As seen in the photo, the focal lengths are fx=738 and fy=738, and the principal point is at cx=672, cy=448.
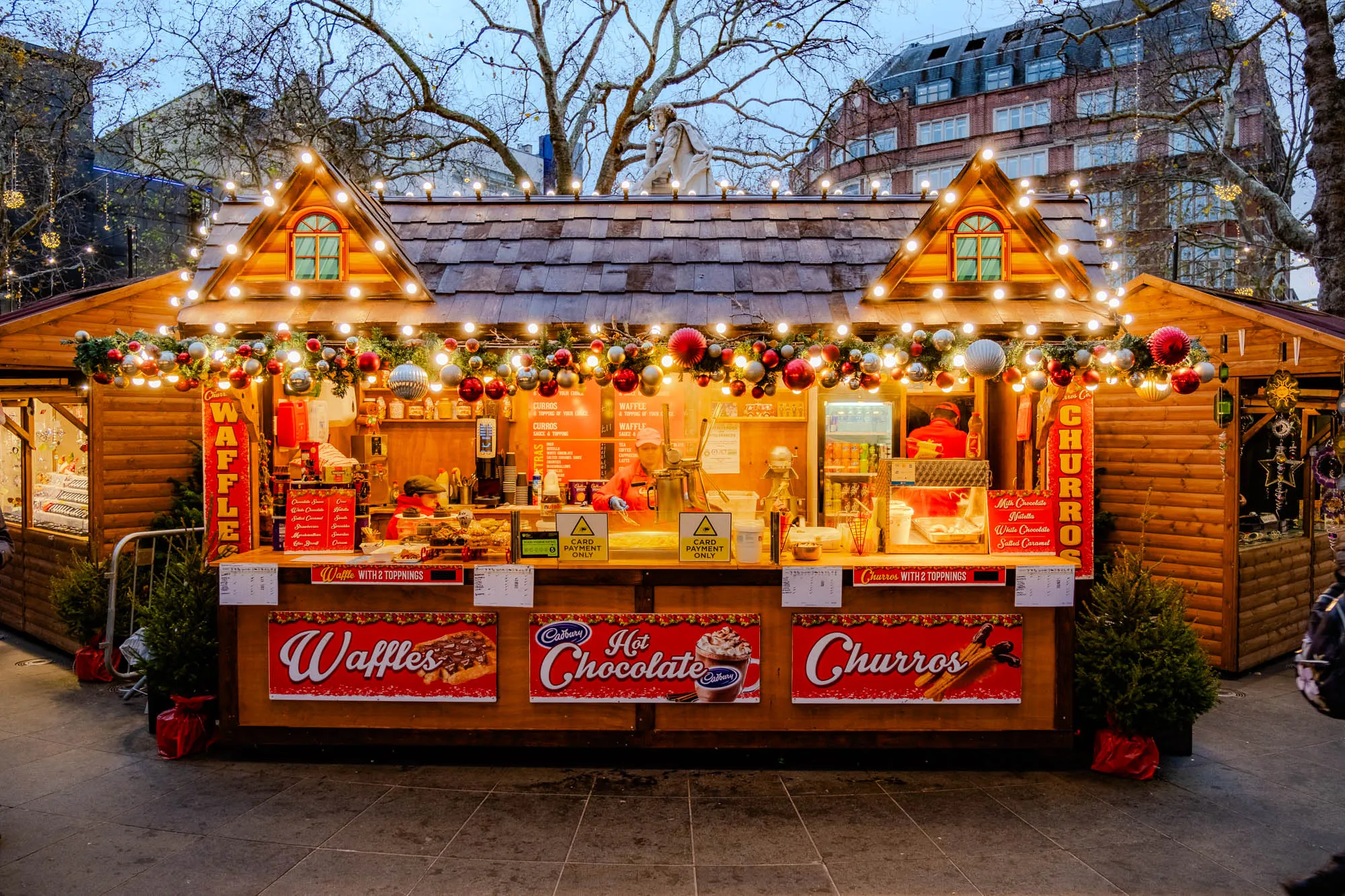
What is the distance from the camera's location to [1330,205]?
9.24 meters

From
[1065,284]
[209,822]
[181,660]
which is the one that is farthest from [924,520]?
[181,660]

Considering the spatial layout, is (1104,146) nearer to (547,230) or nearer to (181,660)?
(547,230)

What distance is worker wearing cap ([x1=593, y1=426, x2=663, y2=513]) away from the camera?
21.9ft

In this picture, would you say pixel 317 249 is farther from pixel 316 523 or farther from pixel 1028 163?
pixel 1028 163

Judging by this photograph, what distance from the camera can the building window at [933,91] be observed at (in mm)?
35781

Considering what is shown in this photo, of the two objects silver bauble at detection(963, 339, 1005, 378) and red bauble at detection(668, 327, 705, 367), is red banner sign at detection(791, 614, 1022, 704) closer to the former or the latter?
silver bauble at detection(963, 339, 1005, 378)

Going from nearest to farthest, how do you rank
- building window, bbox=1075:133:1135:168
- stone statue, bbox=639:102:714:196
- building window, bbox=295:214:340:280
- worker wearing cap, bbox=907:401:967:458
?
1. building window, bbox=295:214:340:280
2. worker wearing cap, bbox=907:401:967:458
3. stone statue, bbox=639:102:714:196
4. building window, bbox=1075:133:1135:168

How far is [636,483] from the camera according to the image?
7.25m

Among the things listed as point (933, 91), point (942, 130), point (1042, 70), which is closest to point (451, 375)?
point (942, 130)

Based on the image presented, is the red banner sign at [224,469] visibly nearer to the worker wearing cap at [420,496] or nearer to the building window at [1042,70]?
the worker wearing cap at [420,496]

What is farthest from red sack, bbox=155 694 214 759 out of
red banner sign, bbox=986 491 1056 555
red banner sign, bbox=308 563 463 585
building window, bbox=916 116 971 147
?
building window, bbox=916 116 971 147

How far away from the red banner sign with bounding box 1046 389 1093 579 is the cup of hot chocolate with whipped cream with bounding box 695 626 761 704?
254 cm

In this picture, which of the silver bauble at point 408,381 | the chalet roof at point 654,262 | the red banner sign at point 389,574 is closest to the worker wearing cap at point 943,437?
the chalet roof at point 654,262

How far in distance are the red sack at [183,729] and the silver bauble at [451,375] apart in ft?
10.1
